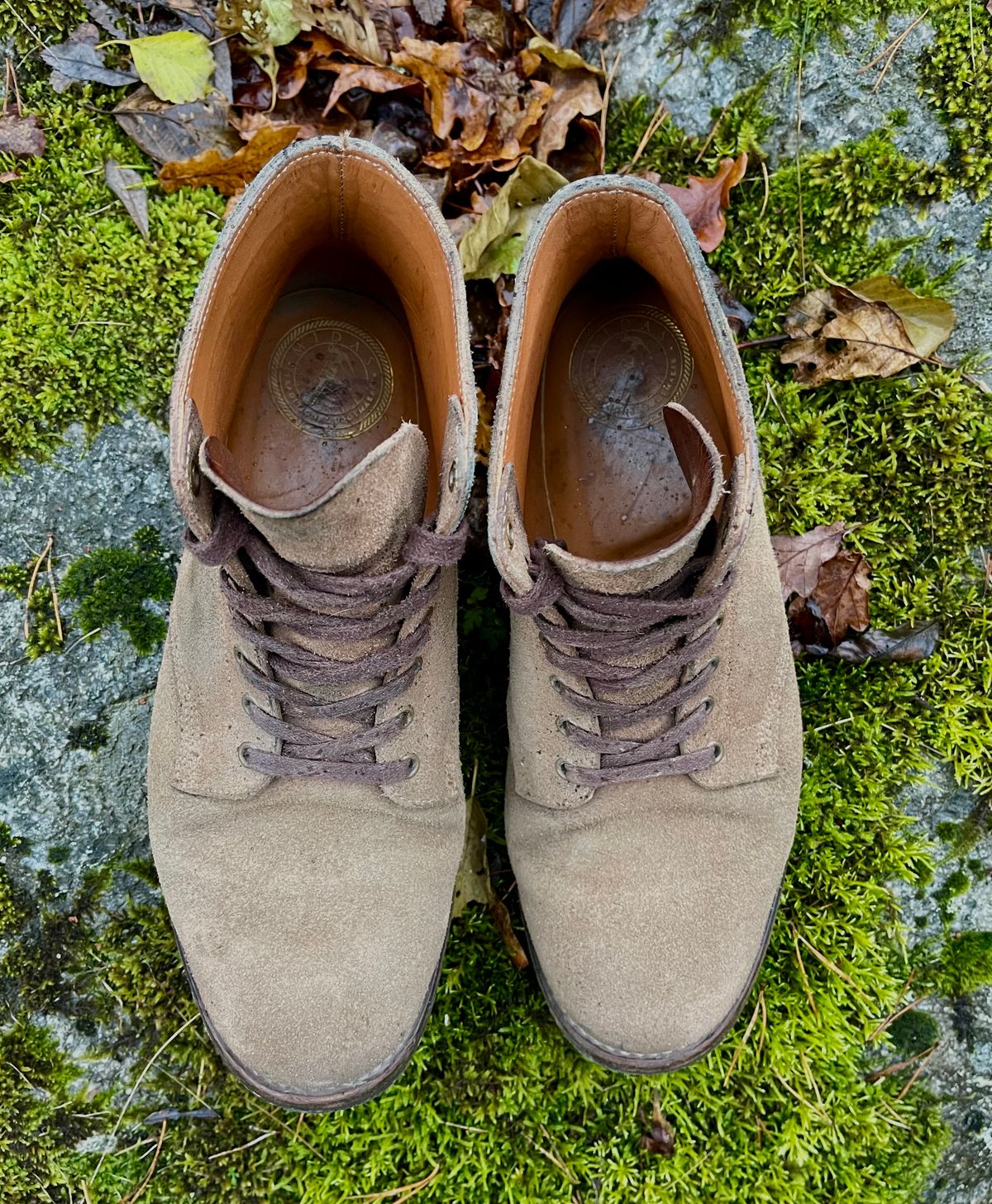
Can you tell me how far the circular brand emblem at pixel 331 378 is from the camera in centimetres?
221

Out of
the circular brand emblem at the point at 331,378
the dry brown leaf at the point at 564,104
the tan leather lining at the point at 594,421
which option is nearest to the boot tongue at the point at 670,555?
the tan leather lining at the point at 594,421

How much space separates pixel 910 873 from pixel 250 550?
2028 millimetres

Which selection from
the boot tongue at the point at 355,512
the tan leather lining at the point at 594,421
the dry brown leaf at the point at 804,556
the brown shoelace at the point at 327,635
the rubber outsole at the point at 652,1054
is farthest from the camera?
the dry brown leaf at the point at 804,556

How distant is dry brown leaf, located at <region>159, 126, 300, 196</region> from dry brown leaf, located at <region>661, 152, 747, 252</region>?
110 centimetres

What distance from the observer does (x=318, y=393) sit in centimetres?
224

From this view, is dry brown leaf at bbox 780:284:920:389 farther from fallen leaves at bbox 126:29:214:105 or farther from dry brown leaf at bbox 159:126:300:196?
fallen leaves at bbox 126:29:214:105

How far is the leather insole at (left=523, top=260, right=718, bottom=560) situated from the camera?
7.34 ft

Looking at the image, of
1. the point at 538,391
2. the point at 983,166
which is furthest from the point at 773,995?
the point at 983,166

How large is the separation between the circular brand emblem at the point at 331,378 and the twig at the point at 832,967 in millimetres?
1866

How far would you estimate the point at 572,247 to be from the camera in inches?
79.1

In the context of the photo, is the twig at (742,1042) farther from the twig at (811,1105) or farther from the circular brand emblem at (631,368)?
the circular brand emblem at (631,368)

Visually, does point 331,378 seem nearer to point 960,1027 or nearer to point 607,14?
point 607,14

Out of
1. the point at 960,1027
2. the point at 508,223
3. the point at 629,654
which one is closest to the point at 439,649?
the point at 629,654

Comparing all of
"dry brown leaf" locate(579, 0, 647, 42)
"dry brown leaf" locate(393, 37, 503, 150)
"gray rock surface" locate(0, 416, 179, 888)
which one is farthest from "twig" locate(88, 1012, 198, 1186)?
"dry brown leaf" locate(579, 0, 647, 42)
